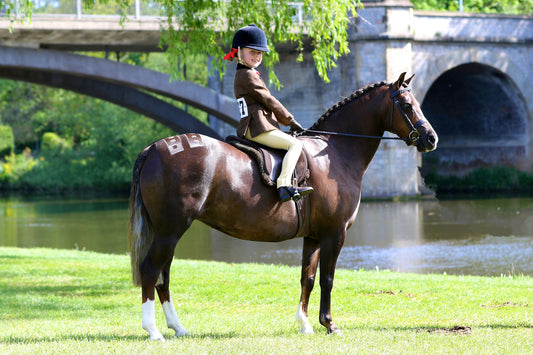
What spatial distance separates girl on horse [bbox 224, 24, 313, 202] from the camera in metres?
5.64

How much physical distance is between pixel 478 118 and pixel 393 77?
307 inches

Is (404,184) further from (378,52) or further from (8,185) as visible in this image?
(8,185)

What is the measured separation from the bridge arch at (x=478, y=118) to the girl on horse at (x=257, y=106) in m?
22.9

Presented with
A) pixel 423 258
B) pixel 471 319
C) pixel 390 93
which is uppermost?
pixel 390 93

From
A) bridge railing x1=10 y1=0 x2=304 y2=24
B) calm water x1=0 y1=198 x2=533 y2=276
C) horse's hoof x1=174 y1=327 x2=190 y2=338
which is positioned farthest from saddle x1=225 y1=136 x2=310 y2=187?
bridge railing x1=10 y1=0 x2=304 y2=24

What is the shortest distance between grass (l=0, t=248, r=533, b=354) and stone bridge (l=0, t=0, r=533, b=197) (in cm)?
1224

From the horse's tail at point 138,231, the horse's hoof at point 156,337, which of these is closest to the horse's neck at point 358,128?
the horse's tail at point 138,231

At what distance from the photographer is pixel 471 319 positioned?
6.34 metres

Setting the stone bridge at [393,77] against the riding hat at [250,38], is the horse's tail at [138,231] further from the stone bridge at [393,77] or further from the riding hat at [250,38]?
the stone bridge at [393,77]

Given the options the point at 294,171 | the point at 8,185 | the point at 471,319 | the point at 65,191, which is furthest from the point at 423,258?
the point at 8,185

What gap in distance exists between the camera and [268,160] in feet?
18.4

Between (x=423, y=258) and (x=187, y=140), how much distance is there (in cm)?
879

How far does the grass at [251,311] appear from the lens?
508 centimetres

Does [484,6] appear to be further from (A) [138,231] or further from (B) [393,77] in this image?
(A) [138,231]
